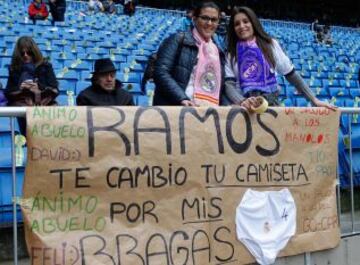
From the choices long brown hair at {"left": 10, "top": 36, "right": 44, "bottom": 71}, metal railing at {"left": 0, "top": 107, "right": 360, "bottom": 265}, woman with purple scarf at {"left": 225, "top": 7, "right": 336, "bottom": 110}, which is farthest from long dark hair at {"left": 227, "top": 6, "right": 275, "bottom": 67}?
long brown hair at {"left": 10, "top": 36, "right": 44, "bottom": 71}

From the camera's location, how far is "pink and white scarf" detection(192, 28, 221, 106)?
3.62 m

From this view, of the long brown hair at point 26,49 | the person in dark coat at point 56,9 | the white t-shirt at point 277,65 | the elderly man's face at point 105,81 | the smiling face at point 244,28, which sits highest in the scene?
the person in dark coat at point 56,9

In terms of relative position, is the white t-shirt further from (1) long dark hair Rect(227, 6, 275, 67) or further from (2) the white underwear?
(2) the white underwear

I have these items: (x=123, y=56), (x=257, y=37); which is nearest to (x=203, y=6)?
(x=257, y=37)

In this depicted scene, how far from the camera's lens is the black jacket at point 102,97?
3.90 m

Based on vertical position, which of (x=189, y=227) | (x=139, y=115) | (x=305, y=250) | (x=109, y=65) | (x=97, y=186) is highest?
(x=109, y=65)

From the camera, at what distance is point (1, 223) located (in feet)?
10.6

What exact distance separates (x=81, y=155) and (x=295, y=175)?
56.7 inches

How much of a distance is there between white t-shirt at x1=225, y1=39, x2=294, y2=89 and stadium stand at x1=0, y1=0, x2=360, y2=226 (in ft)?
2.27

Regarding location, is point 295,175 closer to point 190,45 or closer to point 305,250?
point 305,250

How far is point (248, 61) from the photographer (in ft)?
12.4

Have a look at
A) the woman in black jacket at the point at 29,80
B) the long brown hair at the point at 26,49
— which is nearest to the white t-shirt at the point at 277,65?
the woman in black jacket at the point at 29,80

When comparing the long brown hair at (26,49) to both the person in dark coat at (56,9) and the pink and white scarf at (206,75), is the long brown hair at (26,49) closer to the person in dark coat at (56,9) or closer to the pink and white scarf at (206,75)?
the pink and white scarf at (206,75)

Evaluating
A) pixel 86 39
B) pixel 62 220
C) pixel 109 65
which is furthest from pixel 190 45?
pixel 86 39
